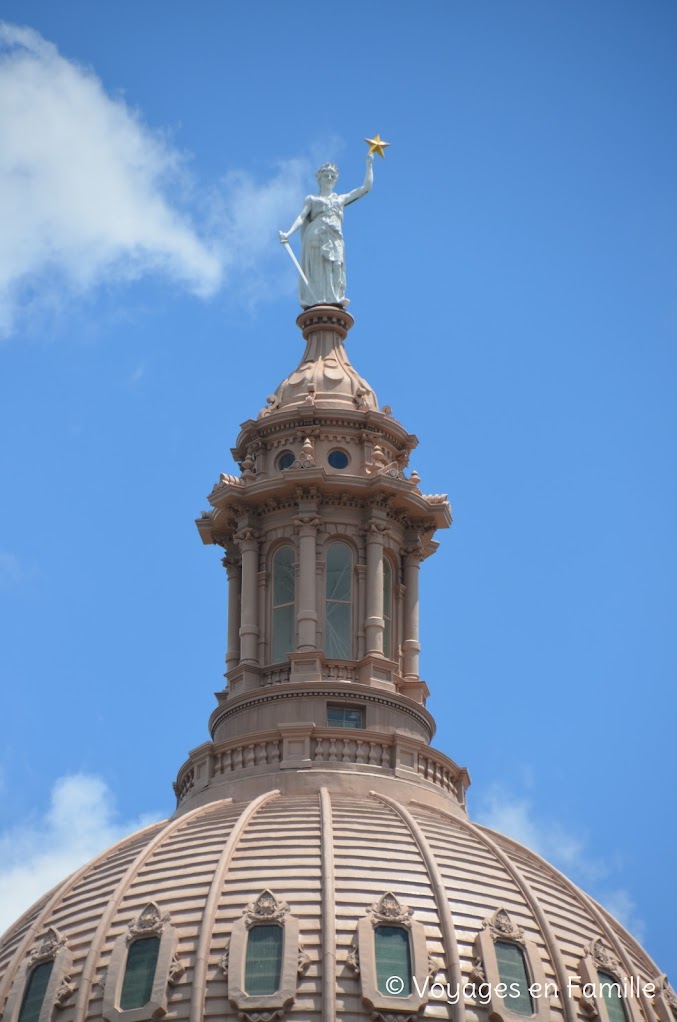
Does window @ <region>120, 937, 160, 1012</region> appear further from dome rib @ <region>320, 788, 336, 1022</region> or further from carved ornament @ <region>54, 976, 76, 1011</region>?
dome rib @ <region>320, 788, 336, 1022</region>

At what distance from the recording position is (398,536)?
95688 millimetres

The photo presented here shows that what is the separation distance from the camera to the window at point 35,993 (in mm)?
78938

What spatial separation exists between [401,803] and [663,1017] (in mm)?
9667

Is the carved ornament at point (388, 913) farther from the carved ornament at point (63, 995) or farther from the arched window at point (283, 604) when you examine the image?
the arched window at point (283, 604)

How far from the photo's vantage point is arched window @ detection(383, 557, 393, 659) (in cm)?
9369

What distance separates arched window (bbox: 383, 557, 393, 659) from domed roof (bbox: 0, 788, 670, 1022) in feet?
27.4

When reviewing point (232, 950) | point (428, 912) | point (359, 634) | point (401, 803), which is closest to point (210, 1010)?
point (232, 950)

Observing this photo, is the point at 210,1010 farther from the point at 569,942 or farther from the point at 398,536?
the point at 398,536

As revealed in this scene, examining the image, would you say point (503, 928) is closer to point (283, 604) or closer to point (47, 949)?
point (47, 949)

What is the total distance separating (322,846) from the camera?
81.5 meters

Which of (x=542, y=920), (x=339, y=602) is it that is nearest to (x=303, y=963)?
(x=542, y=920)

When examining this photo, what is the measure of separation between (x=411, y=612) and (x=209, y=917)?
1866cm

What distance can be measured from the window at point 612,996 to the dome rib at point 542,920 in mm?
1109

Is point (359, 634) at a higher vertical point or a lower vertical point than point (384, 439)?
lower
